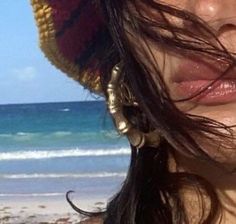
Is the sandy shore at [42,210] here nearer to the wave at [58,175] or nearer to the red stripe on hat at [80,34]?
the wave at [58,175]

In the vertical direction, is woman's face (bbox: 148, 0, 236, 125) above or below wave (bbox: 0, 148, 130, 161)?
above

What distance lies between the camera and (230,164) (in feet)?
4.20

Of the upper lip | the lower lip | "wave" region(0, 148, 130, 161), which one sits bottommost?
"wave" region(0, 148, 130, 161)

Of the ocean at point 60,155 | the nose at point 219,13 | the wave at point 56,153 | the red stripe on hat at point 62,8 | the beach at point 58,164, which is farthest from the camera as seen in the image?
the wave at point 56,153

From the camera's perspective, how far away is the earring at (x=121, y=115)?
1.52m

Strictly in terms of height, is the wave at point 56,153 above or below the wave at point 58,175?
below

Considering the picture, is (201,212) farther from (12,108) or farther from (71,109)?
(12,108)

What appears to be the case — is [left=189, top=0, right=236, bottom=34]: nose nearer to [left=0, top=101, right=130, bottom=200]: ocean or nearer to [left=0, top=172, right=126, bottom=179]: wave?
[left=0, top=101, right=130, bottom=200]: ocean

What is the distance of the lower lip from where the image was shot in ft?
3.83

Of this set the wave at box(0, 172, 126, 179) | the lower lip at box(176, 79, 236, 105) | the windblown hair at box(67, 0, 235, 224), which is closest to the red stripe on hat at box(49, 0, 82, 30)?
the windblown hair at box(67, 0, 235, 224)

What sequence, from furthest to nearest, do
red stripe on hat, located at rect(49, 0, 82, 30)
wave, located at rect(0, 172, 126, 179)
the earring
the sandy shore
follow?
wave, located at rect(0, 172, 126, 179)
the sandy shore
red stripe on hat, located at rect(49, 0, 82, 30)
the earring

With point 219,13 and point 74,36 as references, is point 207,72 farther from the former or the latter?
point 74,36

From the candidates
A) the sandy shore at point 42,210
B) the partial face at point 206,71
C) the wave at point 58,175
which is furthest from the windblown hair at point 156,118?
the wave at point 58,175

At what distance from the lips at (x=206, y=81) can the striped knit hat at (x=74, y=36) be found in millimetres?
409
